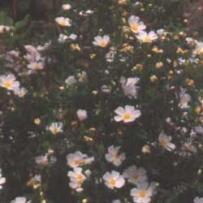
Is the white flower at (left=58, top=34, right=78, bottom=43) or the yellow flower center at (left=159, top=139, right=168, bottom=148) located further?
the white flower at (left=58, top=34, right=78, bottom=43)

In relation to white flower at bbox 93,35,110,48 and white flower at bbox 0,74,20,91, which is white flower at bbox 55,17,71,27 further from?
white flower at bbox 0,74,20,91

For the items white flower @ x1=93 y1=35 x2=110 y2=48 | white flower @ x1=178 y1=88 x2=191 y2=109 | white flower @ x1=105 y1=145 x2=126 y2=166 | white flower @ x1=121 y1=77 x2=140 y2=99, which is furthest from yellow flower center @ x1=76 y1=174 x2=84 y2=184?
white flower @ x1=93 y1=35 x2=110 y2=48

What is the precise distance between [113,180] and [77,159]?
0.17 metres

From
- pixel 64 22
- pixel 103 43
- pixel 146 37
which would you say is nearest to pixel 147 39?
pixel 146 37

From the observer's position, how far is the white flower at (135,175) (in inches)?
102

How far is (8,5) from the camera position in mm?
5230

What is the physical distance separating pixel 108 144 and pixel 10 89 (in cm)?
46

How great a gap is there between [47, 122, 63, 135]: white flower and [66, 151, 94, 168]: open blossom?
0.40 feet

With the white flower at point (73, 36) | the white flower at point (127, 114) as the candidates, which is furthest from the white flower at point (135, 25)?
the white flower at point (127, 114)

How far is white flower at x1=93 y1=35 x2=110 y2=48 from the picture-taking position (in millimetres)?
2904

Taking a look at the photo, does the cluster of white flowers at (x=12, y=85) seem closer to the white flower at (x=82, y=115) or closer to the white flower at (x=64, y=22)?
the white flower at (x=82, y=115)

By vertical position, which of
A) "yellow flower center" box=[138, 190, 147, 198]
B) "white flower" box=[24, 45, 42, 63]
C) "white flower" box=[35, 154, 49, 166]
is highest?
"white flower" box=[24, 45, 42, 63]

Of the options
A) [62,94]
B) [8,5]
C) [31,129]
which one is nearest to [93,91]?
[62,94]

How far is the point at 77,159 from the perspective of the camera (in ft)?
8.56
